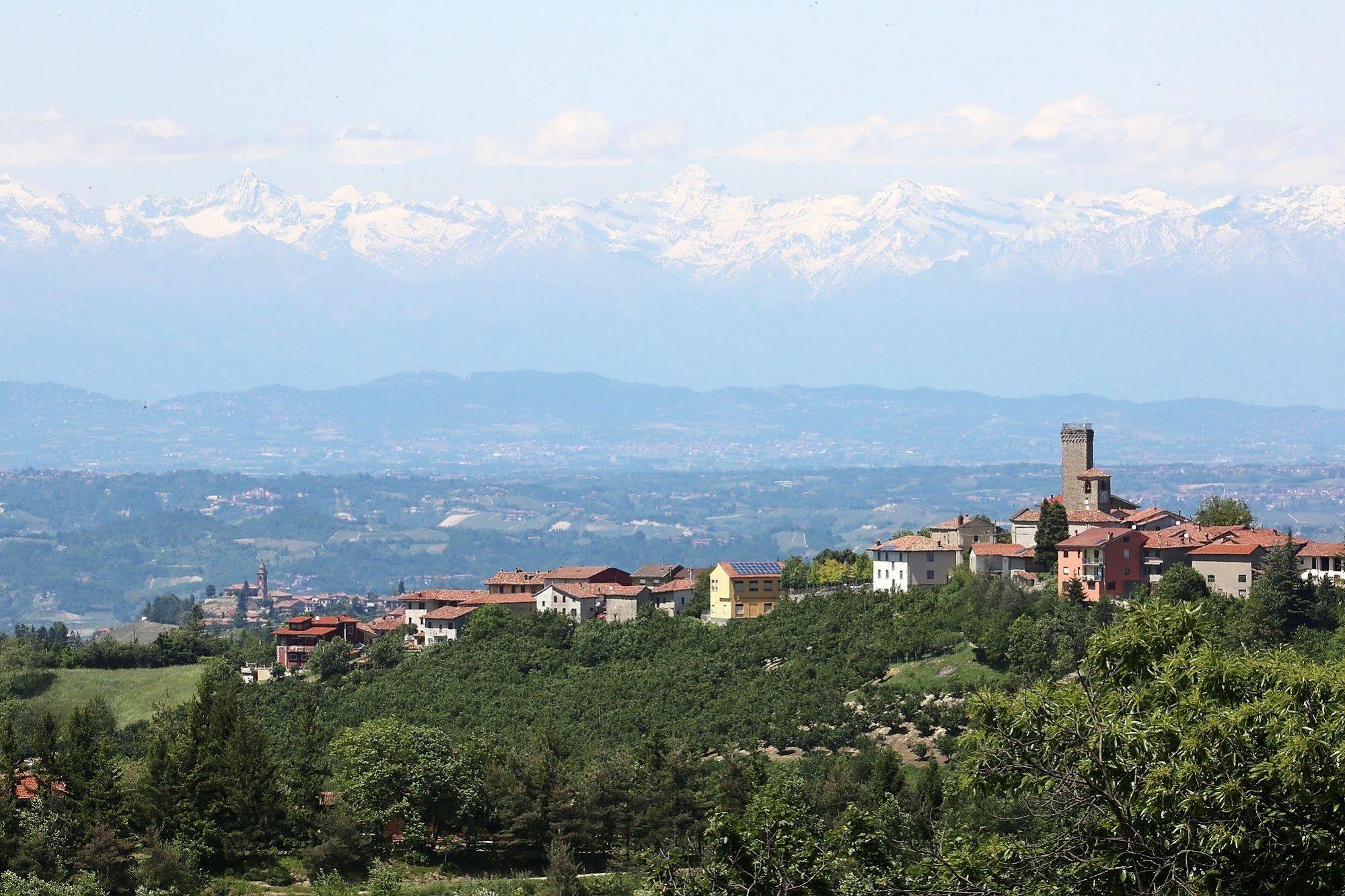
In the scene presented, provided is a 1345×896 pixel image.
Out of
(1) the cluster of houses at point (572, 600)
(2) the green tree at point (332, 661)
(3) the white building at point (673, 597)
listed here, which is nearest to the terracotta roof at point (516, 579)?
(1) the cluster of houses at point (572, 600)

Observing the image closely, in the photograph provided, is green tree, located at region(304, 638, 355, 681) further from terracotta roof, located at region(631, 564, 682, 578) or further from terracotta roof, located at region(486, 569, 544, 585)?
terracotta roof, located at region(631, 564, 682, 578)

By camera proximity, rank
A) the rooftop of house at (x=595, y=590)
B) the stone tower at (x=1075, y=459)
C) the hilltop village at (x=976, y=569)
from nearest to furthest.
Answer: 1. the hilltop village at (x=976, y=569)
2. the stone tower at (x=1075, y=459)
3. the rooftop of house at (x=595, y=590)

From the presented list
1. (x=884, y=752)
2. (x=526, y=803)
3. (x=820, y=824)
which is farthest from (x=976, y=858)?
(x=884, y=752)

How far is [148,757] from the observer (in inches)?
2172

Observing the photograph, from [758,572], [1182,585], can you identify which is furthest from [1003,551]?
[758,572]

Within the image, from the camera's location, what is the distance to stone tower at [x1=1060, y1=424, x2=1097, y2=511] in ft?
282

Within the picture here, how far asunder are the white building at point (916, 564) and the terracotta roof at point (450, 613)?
2002 centimetres

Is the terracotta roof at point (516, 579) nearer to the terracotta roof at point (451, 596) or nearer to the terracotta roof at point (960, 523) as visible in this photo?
the terracotta roof at point (451, 596)

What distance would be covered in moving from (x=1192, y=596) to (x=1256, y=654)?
42.2 m

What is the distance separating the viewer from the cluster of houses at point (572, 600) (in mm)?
83750

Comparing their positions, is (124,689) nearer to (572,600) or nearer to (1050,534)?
(572,600)

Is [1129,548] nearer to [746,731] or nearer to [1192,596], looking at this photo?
[1192,596]

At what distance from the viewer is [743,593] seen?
83.4 m

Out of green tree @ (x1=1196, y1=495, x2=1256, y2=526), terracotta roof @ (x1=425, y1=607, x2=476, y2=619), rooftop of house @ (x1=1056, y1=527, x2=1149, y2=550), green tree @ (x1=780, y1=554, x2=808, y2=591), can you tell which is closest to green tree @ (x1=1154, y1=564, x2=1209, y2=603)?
rooftop of house @ (x1=1056, y1=527, x2=1149, y2=550)
